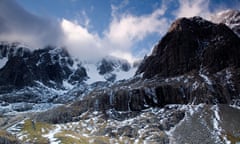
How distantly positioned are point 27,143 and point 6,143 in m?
29.1

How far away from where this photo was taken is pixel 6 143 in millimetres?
171500

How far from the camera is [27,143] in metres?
200

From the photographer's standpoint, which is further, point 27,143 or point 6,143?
point 27,143
